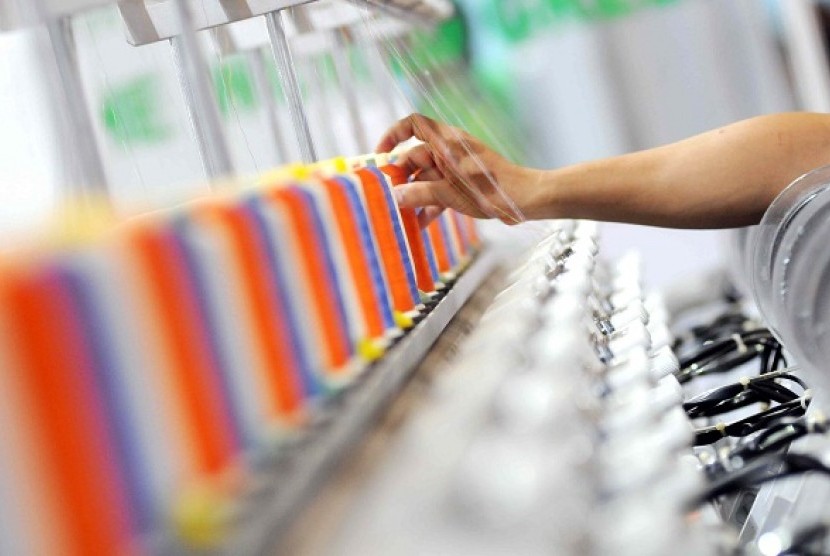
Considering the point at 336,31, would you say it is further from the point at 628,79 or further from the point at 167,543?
the point at 628,79

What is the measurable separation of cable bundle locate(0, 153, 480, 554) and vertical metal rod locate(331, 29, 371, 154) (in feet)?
2.78

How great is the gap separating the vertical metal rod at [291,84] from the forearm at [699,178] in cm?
32

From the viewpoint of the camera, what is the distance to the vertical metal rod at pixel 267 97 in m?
1.54

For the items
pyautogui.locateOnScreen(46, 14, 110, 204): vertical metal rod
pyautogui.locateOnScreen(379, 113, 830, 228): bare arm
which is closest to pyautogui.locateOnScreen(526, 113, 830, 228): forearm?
pyautogui.locateOnScreen(379, 113, 830, 228): bare arm

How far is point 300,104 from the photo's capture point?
1.62 metres

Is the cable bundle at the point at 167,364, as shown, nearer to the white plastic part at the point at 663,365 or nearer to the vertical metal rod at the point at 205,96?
the vertical metal rod at the point at 205,96

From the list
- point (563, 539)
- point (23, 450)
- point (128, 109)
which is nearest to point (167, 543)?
point (23, 450)

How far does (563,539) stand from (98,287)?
0.27 m

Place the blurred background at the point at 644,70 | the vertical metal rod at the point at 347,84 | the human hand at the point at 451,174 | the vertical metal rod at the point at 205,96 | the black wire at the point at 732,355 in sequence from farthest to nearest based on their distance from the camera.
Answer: the blurred background at the point at 644,70, the black wire at the point at 732,355, the vertical metal rod at the point at 347,84, the human hand at the point at 451,174, the vertical metal rod at the point at 205,96

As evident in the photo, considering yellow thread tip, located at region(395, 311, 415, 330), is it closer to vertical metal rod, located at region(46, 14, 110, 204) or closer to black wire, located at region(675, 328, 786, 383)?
vertical metal rod, located at region(46, 14, 110, 204)

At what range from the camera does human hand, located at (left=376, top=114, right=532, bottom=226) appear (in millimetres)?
1614

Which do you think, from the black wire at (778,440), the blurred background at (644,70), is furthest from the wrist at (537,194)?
the blurred background at (644,70)

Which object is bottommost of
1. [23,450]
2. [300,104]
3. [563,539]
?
[563,539]

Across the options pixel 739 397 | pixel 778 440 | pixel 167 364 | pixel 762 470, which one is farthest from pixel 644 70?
pixel 167 364
